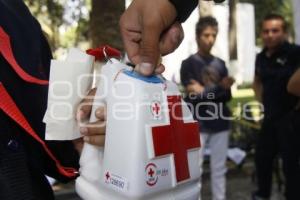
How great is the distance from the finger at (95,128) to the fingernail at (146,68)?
17 centimetres

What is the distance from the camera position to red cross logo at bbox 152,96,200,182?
129 cm

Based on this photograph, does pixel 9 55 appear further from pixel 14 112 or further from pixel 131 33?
pixel 131 33

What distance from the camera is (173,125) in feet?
4.48

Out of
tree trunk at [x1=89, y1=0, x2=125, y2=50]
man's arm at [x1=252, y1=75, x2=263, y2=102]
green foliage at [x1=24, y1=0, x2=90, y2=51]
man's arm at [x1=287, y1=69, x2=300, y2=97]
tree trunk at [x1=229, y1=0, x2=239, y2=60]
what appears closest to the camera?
man's arm at [x1=287, y1=69, x2=300, y2=97]

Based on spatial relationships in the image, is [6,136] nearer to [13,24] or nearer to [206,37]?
[13,24]

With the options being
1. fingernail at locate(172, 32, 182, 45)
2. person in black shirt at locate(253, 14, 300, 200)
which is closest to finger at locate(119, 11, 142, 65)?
fingernail at locate(172, 32, 182, 45)

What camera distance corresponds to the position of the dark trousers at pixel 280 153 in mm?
4504

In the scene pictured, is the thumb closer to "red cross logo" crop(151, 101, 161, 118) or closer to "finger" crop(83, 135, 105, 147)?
"red cross logo" crop(151, 101, 161, 118)

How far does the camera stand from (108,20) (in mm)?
4785

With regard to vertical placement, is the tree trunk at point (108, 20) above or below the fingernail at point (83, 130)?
above

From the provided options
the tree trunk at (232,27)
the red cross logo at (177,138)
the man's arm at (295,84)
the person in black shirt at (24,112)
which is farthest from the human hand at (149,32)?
the tree trunk at (232,27)

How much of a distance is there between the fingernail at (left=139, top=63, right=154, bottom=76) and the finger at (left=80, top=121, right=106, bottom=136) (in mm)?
168

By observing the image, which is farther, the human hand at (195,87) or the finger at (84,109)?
the human hand at (195,87)

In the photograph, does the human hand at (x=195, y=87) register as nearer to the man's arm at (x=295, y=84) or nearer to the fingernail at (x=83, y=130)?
the man's arm at (x=295, y=84)
